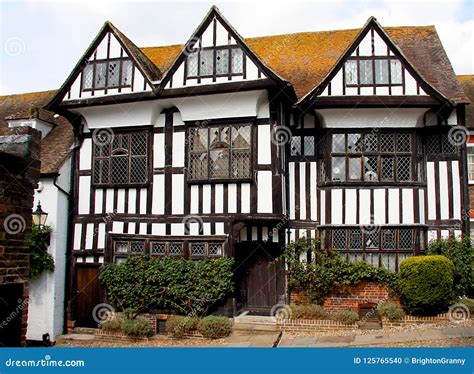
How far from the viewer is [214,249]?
13.6 metres

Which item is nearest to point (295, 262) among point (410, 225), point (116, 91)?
point (410, 225)

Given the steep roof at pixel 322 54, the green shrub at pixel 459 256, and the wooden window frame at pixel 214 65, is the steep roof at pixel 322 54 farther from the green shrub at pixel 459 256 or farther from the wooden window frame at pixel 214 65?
the green shrub at pixel 459 256

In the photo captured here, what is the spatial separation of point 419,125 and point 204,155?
21.5 ft

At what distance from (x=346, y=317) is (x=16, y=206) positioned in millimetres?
9478

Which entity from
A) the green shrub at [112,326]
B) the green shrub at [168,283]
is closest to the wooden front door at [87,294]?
the green shrub at [168,283]

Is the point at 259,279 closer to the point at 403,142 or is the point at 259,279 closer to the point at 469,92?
the point at 403,142

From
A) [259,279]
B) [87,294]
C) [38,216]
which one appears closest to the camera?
[38,216]

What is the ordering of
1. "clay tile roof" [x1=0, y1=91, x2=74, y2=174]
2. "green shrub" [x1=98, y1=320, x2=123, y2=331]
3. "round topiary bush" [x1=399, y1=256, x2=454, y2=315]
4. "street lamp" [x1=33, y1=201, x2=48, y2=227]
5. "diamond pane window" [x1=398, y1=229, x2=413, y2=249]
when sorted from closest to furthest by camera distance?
"round topiary bush" [x1=399, y1=256, x2=454, y2=315] → "green shrub" [x1=98, y1=320, x2=123, y2=331] → "street lamp" [x1=33, y1=201, x2=48, y2=227] → "diamond pane window" [x1=398, y1=229, x2=413, y2=249] → "clay tile roof" [x1=0, y1=91, x2=74, y2=174]

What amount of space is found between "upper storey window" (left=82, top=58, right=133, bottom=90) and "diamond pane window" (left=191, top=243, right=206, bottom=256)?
5.34m

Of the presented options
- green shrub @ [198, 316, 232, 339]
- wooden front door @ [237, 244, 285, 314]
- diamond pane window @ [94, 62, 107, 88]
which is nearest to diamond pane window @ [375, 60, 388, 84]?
wooden front door @ [237, 244, 285, 314]

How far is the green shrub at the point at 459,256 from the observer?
13648 millimetres

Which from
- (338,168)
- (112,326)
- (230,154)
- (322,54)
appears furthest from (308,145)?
(112,326)

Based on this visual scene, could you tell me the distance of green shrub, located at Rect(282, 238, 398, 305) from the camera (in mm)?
13484

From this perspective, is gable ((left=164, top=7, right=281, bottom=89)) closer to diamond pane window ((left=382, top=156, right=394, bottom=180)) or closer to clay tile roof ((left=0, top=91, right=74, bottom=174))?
diamond pane window ((left=382, top=156, right=394, bottom=180))
